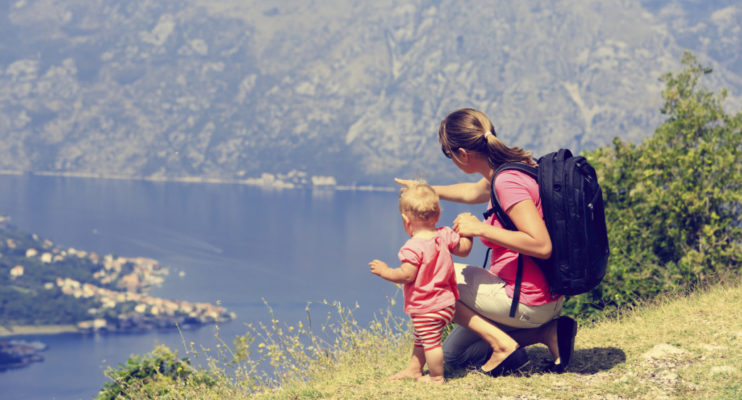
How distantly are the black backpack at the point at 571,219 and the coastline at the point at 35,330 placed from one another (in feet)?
386

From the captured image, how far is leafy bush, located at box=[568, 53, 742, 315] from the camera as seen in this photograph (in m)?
10.1

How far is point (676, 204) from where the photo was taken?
10688 mm

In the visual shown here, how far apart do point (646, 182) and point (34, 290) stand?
138m

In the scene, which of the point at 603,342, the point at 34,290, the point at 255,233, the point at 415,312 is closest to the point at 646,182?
the point at 603,342

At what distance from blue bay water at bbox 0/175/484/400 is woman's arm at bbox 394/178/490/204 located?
145 feet

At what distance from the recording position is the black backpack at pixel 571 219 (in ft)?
15.0

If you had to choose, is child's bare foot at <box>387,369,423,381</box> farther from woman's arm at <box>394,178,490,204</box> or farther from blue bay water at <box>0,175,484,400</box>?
blue bay water at <box>0,175,484,400</box>

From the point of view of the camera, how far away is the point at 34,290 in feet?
420

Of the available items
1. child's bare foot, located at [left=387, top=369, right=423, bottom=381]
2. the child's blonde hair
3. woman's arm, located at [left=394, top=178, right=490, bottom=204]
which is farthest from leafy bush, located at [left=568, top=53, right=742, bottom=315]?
the child's blonde hair

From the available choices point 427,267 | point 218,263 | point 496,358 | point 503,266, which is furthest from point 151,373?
point 218,263

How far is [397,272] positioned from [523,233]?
94 centimetres

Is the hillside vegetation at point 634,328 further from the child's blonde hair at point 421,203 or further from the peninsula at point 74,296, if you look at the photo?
the peninsula at point 74,296

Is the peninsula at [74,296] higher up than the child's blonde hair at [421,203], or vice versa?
the child's blonde hair at [421,203]

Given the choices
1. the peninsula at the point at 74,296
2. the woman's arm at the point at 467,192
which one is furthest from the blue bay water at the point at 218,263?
the woman's arm at the point at 467,192
